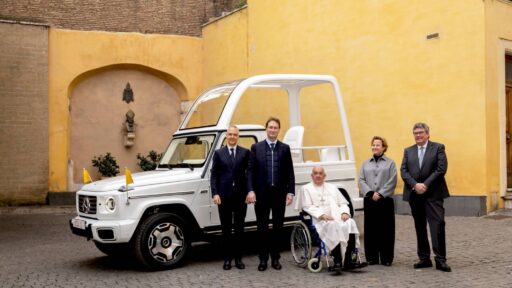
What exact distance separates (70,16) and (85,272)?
11945 mm

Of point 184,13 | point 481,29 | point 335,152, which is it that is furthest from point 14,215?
point 481,29

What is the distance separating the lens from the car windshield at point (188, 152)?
8.44 m

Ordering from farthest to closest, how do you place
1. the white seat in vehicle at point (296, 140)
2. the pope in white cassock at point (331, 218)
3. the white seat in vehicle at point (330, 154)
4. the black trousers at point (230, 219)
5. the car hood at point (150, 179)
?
the white seat in vehicle at point (330, 154)
the white seat in vehicle at point (296, 140)
the car hood at point (150, 179)
the black trousers at point (230, 219)
the pope in white cassock at point (331, 218)

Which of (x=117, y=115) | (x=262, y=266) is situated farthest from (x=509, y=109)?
(x=117, y=115)

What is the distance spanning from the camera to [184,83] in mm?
19219

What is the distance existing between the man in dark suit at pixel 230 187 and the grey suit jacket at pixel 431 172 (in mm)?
1982

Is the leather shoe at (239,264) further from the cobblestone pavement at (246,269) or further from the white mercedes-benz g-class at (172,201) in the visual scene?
the white mercedes-benz g-class at (172,201)

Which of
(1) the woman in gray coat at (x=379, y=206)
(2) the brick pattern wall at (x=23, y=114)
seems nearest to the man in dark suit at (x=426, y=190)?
(1) the woman in gray coat at (x=379, y=206)

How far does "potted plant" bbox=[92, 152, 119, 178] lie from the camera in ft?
58.2

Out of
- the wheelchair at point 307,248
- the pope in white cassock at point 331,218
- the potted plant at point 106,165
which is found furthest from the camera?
the potted plant at point 106,165

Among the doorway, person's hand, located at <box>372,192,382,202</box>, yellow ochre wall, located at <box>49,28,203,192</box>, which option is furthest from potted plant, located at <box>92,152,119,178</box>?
person's hand, located at <box>372,192,382,202</box>

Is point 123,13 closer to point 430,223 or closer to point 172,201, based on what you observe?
point 172,201

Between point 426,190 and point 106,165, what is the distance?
40.4ft

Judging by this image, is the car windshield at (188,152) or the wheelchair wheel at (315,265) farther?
the car windshield at (188,152)
